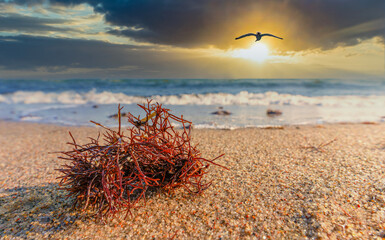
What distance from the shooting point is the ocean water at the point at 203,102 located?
8.09 m

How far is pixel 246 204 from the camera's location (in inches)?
84.6

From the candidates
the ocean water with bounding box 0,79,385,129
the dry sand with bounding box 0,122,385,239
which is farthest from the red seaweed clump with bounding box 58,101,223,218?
the ocean water with bounding box 0,79,385,129

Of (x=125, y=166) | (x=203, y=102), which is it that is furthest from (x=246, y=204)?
(x=203, y=102)

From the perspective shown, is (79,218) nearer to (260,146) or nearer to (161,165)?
(161,165)

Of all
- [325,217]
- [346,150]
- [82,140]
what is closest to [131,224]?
[325,217]

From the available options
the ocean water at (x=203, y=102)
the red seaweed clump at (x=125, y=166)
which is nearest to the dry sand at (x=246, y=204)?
the red seaweed clump at (x=125, y=166)

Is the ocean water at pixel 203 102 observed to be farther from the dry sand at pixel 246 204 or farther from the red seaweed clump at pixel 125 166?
the red seaweed clump at pixel 125 166

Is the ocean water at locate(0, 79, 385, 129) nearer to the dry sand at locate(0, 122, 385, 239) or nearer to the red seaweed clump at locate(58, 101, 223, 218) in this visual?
the dry sand at locate(0, 122, 385, 239)

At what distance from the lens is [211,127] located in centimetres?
626

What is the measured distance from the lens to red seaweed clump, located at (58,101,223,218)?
5.87 feet

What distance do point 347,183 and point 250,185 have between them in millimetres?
974

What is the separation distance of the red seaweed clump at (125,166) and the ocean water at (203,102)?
434cm

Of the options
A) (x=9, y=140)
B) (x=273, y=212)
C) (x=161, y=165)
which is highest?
(x=161, y=165)

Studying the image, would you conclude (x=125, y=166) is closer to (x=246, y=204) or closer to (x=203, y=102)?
(x=246, y=204)
